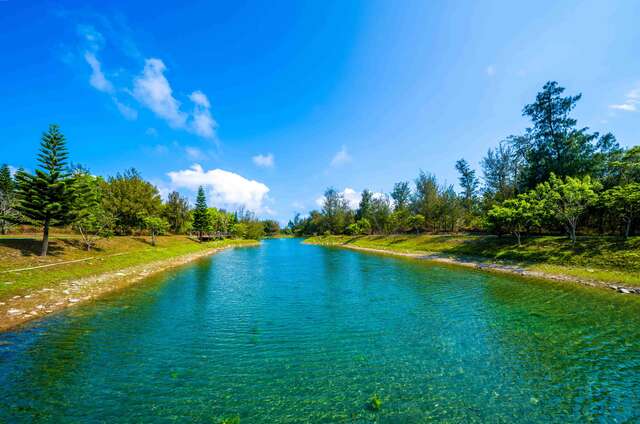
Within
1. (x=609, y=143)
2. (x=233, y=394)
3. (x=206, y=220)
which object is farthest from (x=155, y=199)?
(x=609, y=143)

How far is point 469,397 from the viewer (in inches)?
307

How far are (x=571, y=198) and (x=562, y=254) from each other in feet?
24.0

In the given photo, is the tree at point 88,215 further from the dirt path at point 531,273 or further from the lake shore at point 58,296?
the dirt path at point 531,273

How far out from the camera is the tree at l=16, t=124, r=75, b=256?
26.5 m

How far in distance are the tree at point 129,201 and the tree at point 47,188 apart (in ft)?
105

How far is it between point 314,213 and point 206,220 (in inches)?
2853

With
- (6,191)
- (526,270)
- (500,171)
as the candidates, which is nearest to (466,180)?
(500,171)

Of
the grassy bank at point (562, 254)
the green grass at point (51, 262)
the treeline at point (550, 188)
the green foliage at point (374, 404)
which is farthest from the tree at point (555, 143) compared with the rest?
the green grass at point (51, 262)

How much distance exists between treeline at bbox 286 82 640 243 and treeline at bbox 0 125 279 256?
5824 centimetres

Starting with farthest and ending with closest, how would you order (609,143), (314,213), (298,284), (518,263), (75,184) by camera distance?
(314,213) → (609,143) → (518,263) → (75,184) → (298,284)

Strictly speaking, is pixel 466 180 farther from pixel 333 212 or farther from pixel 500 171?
pixel 333 212

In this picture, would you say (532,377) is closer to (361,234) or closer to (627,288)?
(627,288)

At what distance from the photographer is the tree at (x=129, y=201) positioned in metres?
60.3

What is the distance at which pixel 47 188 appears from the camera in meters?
27.1
